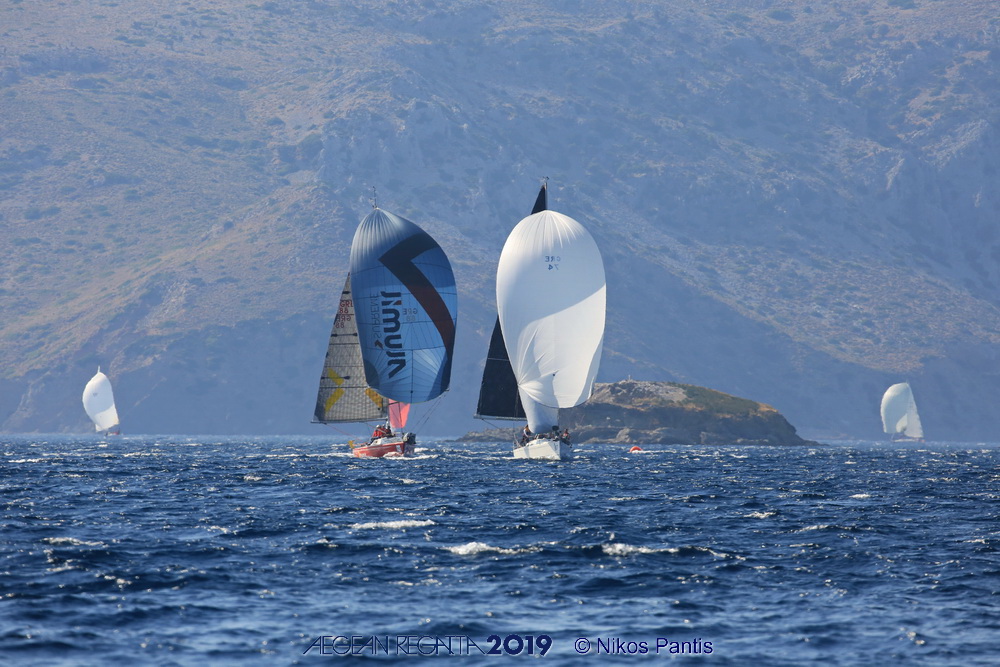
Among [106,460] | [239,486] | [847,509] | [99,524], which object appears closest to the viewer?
[99,524]

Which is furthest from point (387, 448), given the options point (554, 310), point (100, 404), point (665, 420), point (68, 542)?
point (100, 404)

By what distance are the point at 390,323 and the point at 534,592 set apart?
57370 mm

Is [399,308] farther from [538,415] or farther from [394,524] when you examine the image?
[394,524]

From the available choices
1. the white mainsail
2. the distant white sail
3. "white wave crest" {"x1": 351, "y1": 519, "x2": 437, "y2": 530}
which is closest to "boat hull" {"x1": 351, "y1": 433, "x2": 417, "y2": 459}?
the white mainsail

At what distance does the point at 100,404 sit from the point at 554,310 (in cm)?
13401

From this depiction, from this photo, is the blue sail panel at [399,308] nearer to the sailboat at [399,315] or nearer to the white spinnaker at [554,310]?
the sailboat at [399,315]

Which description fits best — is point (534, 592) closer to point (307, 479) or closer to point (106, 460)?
point (307, 479)

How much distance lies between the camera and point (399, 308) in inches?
3268

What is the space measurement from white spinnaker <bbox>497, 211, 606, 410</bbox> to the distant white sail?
12992cm

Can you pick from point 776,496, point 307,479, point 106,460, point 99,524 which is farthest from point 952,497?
point 106,460

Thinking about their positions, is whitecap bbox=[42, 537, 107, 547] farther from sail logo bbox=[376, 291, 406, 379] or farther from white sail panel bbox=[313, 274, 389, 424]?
white sail panel bbox=[313, 274, 389, 424]

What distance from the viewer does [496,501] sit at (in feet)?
151

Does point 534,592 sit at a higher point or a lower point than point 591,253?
lower

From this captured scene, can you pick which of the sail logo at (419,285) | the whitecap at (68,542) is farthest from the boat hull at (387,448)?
the whitecap at (68,542)
